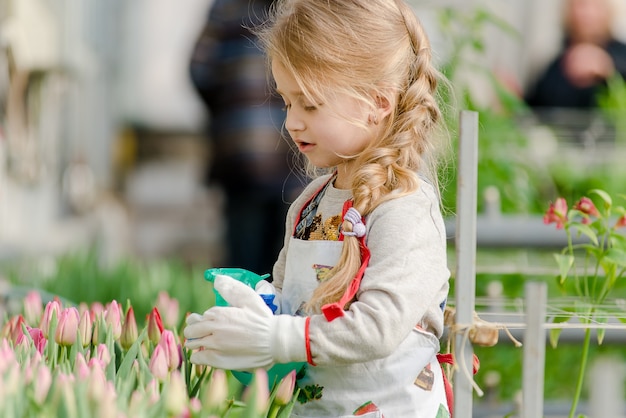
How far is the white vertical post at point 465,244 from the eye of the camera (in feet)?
4.46

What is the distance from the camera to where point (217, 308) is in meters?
1.36

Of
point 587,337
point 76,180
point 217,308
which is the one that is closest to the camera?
point 217,308

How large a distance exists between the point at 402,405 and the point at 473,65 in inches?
68.9

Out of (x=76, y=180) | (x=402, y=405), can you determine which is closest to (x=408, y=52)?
(x=402, y=405)

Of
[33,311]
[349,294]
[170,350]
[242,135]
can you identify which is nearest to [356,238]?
[349,294]

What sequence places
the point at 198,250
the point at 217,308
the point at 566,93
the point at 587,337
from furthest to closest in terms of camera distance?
the point at 198,250, the point at 566,93, the point at 587,337, the point at 217,308

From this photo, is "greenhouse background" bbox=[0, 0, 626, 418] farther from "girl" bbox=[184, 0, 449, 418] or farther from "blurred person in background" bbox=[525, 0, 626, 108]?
"girl" bbox=[184, 0, 449, 418]

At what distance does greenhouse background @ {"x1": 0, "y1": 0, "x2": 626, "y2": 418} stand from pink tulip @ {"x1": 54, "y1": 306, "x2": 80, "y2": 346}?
76 centimetres

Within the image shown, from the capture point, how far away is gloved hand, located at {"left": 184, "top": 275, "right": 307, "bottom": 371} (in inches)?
52.6

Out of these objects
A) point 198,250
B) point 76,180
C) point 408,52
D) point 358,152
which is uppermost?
point 408,52

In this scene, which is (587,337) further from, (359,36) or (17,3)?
(17,3)

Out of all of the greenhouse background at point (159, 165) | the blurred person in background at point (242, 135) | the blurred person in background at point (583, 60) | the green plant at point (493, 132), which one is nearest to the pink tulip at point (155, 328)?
the greenhouse background at point (159, 165)

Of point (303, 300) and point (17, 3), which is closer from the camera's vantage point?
point (303, 300)

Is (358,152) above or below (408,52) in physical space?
below
